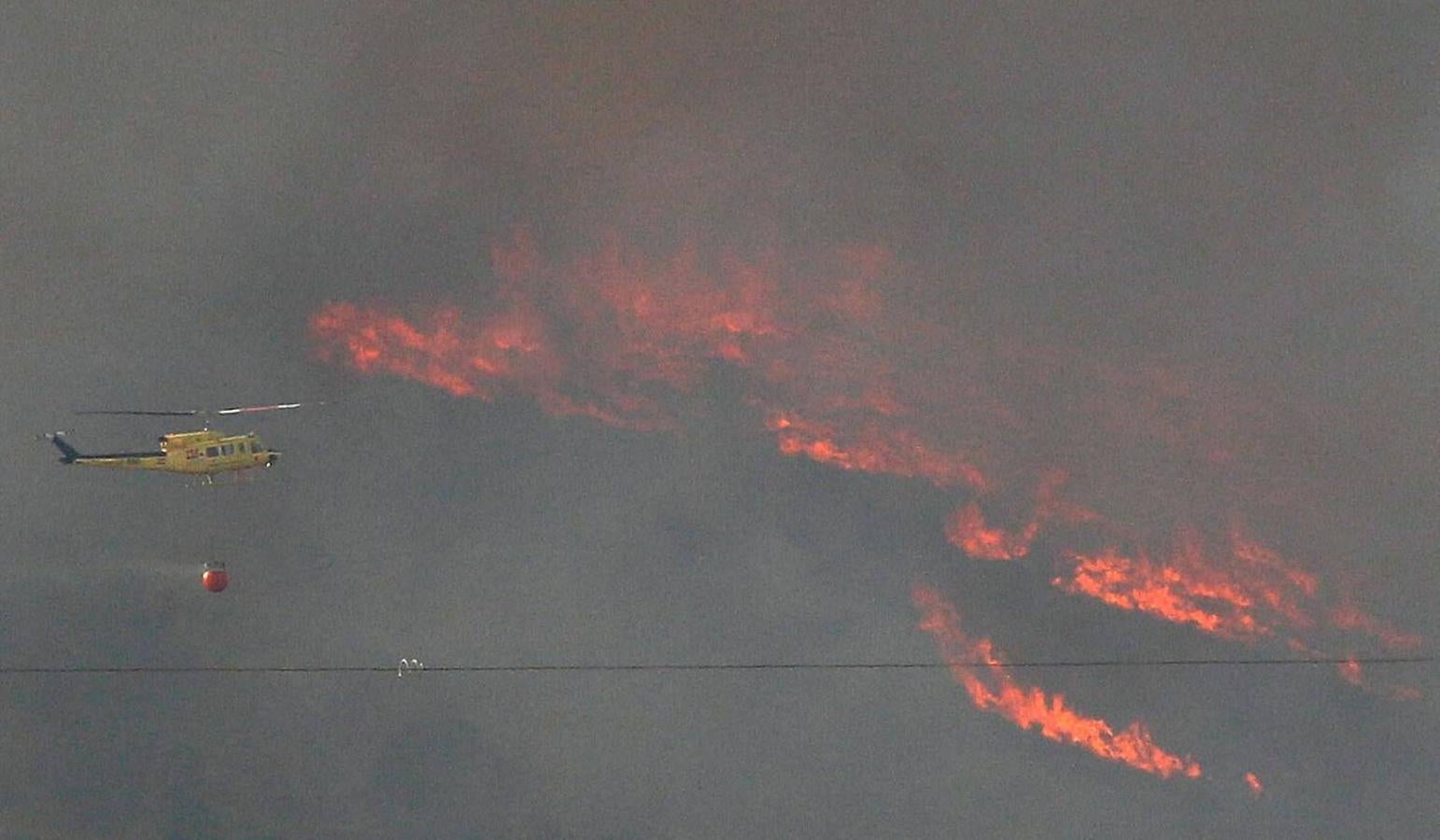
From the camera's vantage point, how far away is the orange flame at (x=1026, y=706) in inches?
→ 3452

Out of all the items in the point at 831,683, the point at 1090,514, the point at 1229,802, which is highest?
the point at 1090,514

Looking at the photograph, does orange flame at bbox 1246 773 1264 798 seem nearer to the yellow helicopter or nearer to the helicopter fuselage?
the yellow helicopter

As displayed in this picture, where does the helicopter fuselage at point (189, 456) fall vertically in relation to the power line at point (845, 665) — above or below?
above

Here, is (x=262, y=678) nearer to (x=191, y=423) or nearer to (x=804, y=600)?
(x=191, y=423)

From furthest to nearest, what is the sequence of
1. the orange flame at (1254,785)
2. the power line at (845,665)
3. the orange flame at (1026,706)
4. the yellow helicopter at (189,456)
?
1. the orange flame at (1026,706)
2. the orange flame at (1254,785)
3. the power line at (845,665)
4. the yellow helicopter at (189,456)

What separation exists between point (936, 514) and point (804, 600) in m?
7.49

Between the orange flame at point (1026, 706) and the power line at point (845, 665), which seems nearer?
the power line at point (845, 665)

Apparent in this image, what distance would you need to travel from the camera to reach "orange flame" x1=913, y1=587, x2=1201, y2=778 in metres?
87.7

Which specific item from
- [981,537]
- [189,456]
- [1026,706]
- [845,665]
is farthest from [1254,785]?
[189,456]

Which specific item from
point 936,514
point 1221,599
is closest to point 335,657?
point 936,514

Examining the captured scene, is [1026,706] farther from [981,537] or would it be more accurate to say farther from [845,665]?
[845,665]

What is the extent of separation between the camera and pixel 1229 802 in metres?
87.1

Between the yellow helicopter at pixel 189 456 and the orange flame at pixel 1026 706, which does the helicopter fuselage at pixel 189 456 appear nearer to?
the yellow helicopter at pixel 189 456

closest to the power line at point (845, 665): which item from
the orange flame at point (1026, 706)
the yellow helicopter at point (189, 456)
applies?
the orange flame at point (1026, 706)
